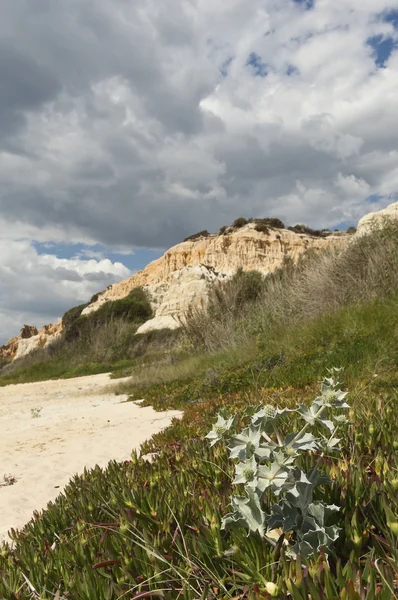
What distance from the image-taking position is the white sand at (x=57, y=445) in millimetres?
4180

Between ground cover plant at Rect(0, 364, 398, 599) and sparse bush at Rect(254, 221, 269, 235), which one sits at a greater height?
sparse bush at Rect(254, 221, 269, 235)

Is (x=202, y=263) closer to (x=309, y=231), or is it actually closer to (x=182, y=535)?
(x=309, y=231)

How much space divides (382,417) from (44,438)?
579 centimetres

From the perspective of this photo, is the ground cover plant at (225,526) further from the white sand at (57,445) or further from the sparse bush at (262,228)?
the sparse bush at (262,228)

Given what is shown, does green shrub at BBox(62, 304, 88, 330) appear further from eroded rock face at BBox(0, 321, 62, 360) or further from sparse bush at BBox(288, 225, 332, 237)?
sparse bush at BBox(288, 225, 332, 237)

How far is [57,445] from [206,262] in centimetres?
3672

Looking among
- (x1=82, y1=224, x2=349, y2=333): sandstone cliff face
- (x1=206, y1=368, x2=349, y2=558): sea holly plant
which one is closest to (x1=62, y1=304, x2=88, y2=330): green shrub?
(x1=82, y1=224, x2=349, y2=333): sandstone cliff face

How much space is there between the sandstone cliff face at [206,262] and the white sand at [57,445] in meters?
22.9

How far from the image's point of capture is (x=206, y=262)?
4250cm

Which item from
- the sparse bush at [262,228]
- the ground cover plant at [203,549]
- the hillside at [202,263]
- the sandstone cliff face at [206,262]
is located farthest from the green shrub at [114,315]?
the ground cover plant at [203,549]

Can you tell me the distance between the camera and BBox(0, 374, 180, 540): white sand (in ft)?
13.7

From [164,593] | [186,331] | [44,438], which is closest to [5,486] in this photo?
[44,438]

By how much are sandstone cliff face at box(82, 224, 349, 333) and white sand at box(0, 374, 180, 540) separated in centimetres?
2285

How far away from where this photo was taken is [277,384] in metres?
7.12
